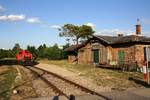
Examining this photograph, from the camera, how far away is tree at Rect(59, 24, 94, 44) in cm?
9075

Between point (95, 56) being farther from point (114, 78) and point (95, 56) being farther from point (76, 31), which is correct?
point (76, 31)

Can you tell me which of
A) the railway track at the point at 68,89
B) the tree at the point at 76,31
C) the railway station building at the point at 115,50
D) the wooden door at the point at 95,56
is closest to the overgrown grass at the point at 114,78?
the railway track at the point at 68,89

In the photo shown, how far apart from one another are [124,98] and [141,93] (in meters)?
1.50

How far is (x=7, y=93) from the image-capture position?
1290cm

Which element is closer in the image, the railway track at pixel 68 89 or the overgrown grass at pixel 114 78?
the railway track at pixel 68 89

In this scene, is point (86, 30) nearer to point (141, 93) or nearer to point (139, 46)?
point (139, 46)

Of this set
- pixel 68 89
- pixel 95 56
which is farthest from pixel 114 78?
pixel 95 56

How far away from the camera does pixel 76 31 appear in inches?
3593

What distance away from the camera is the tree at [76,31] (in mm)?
90750

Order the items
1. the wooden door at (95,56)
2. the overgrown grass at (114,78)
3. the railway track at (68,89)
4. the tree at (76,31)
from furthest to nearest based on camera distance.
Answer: the tree at (76,31)
the wooden door at (95,56)
the overgrown grass at (114,78)
the railway track at (68,89)

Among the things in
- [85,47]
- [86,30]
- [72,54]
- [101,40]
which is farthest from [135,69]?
[86,30]

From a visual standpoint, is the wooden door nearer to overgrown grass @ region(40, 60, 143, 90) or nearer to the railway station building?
the railway station building

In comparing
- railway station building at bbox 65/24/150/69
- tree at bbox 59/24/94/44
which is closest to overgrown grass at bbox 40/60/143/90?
railway station building at bbox 65/24/150/69

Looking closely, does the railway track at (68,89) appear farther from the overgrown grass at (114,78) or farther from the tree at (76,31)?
the tree at (76,31)
